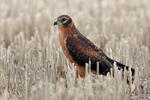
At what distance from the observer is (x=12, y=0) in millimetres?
11156

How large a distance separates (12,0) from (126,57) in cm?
619

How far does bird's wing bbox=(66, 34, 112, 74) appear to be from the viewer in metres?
5.25

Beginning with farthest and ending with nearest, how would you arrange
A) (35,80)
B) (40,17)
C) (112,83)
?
(40,17) → (35,80) → (112,83)

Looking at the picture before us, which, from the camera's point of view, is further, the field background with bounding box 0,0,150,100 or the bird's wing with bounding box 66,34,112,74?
the bird's wing with bounding box 66,34,112,74

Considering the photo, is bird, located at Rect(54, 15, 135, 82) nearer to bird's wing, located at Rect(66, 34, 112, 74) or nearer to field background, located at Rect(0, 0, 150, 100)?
bird's wing, located at Rect(66, 34, 112, 74)

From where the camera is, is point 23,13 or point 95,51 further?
point 23,13

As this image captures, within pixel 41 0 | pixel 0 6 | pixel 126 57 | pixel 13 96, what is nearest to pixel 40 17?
pixel 0 6

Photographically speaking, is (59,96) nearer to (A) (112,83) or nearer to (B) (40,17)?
(A) (112,83)

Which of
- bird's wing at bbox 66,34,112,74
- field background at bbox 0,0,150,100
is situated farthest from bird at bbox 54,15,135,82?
field background at bbox 0,0,150,100

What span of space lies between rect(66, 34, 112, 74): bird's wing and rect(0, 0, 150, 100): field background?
Result: 0.17 metres

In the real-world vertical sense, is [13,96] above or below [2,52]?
below

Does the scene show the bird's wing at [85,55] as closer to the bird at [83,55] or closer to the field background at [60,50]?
the bird at [83,55]

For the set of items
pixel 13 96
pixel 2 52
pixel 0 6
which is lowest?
pixel 13 96

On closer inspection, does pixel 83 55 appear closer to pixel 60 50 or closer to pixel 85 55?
pixel 85 55
